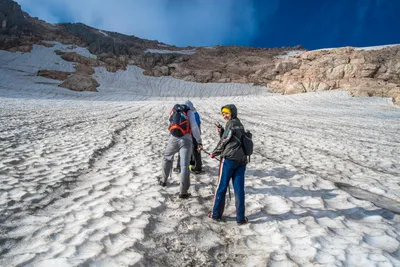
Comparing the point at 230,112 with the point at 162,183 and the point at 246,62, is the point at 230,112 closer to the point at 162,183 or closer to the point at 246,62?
the point at 162,183

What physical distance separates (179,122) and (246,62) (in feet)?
205

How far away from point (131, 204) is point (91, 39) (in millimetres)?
75585

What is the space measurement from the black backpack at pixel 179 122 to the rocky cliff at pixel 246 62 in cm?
3508

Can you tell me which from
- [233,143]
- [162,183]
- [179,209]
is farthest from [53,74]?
[233,143]

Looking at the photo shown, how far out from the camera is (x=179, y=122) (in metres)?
4.68

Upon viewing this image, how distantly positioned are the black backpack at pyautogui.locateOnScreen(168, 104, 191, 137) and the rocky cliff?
35079 millimetres

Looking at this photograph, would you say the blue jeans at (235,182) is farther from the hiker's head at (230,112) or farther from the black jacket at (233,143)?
the hiker's head at (230,112)

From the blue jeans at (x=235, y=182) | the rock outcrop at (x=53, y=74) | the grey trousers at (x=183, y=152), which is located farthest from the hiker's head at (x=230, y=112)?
the rock outcrop at (x=53, y=74)

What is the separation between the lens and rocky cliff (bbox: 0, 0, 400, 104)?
4356 centimetres

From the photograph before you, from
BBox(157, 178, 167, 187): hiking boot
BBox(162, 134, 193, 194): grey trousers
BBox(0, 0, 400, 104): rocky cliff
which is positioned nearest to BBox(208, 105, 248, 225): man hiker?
BBox(162, 134, 193, 194): grey trousers

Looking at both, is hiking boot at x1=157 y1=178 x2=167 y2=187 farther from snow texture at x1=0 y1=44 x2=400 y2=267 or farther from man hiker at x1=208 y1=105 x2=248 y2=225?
man hiker at x1=208 y1=105 x2=248 y2=225

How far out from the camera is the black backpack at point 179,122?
183 inches

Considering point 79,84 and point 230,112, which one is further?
point 79,84

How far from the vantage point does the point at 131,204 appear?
14.2 ft
